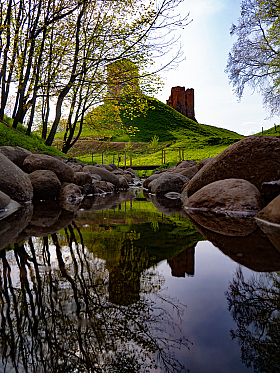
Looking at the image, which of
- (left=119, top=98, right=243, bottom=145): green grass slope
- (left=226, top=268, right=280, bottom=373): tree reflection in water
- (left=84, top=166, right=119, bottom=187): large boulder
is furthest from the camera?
(left=119, top=98, right=243, bottom=145): green grass slope

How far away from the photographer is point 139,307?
50.7 inches

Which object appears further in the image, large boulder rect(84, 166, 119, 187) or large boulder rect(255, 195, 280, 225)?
large boulder rect(84, 166, 119, 187)

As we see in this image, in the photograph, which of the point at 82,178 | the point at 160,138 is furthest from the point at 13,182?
the point at 160,138

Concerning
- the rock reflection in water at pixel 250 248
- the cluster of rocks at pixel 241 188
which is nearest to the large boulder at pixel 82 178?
the cluster of rocks at pixel 241 188

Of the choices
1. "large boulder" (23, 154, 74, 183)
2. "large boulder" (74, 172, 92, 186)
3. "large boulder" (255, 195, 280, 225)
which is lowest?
"large boulder" (255, 195, 280, 225)

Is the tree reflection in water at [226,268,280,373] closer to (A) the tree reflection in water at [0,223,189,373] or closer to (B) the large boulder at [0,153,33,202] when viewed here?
(A) the tree reflection in water at [0,223,189,373]

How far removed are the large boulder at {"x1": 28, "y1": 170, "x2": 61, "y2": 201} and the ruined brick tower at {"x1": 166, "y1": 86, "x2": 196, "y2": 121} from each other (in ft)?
294

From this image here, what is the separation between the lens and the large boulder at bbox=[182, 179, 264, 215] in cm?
417

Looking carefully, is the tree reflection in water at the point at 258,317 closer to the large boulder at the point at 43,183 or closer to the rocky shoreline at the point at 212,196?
the rocky shoreline at the point at 212,196

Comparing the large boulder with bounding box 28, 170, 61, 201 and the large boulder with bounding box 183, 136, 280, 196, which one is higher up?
the large boulder with bounding box 183, 136, 280, 196

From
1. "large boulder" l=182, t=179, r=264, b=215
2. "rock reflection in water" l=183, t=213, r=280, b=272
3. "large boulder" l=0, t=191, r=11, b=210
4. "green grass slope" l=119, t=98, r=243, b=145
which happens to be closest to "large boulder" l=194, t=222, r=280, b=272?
"rock reflection in water" l=183, t=213, r=280, b=272

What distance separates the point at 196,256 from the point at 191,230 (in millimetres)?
1021

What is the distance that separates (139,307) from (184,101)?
97318 mm

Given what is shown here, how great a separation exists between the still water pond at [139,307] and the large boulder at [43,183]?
4332mm
